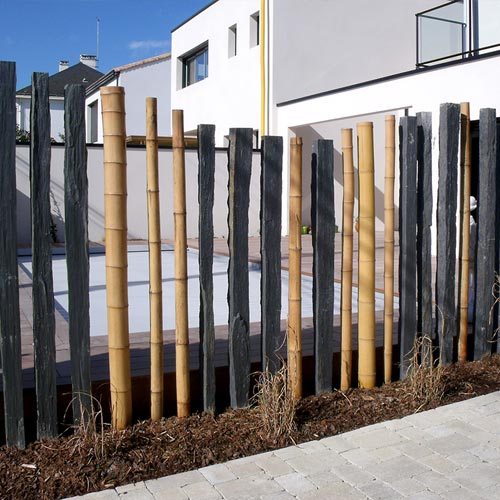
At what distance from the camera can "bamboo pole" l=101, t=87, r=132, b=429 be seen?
3.38 m

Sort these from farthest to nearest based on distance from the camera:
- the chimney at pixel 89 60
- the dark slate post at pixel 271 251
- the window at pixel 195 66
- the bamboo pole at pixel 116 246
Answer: the chimney at pixel 89 60
the window at pixel 195 66
the dark slate post at pixel 271 251
the bamboo pole at pixel 116 246

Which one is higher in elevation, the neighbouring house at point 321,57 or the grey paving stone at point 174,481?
the neighbouring house at point 321,57

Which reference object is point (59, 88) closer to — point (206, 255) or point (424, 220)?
point (424, 220)

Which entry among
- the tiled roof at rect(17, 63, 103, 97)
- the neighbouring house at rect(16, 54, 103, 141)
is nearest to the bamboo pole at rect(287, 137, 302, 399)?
the neighbouring house at rect(16, 54, 103, 141)

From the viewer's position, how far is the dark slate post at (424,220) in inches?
172

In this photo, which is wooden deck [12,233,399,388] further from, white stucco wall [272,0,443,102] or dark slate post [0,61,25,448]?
white stucco wall [272,0,443,102]

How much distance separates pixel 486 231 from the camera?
4.74m

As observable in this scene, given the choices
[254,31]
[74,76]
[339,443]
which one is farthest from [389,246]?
[74,76]

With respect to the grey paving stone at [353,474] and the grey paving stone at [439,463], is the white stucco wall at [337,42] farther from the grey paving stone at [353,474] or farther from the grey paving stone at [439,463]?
the grey paving stone at [353,474]

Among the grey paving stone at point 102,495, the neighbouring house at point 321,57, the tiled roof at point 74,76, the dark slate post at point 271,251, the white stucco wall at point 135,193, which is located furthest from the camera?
the tiled roof at point 74,76

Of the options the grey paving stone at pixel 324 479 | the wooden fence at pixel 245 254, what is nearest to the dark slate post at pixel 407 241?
the wooden fence at pixel 245 254

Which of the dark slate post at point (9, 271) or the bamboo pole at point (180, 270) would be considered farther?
the bamboo pole at point (180, 270)

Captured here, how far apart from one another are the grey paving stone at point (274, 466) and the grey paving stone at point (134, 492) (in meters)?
0.56

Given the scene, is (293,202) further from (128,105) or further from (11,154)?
(128,105)
